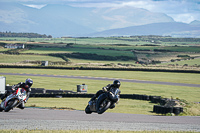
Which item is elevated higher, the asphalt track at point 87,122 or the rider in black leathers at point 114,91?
the rider in black leathers at point 114,91

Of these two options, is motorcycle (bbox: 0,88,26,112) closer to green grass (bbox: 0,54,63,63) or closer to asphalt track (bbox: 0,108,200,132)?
asphalt track (bbox: 0,108,200,132)

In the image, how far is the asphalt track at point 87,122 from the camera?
878 inches

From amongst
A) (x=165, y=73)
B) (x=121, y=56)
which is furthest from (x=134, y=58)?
(x=165, y=73)

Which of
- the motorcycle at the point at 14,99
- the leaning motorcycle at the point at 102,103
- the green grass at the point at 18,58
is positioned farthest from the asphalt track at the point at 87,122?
the green grass at the point at 18,58

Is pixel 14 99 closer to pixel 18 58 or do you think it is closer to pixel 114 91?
pixel 114 91

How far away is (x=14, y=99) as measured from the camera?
1738 centimetres

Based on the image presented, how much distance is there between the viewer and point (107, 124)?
2408 centimetres

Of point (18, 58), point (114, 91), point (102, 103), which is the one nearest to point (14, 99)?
point (102, 103)

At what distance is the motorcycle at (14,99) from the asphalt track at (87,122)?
385cm

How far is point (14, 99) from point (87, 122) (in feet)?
26.5

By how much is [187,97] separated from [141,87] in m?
13.5

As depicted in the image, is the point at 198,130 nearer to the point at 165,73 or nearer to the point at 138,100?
the point at 138,100

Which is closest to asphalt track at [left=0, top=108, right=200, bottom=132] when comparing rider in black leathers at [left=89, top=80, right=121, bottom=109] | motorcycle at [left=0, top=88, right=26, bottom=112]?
motorcycle at [left=0, top=88, right=26, bottom=112]

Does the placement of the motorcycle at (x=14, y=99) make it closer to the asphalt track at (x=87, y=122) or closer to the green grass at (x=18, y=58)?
the asphalt track at (x=87, y=122)
